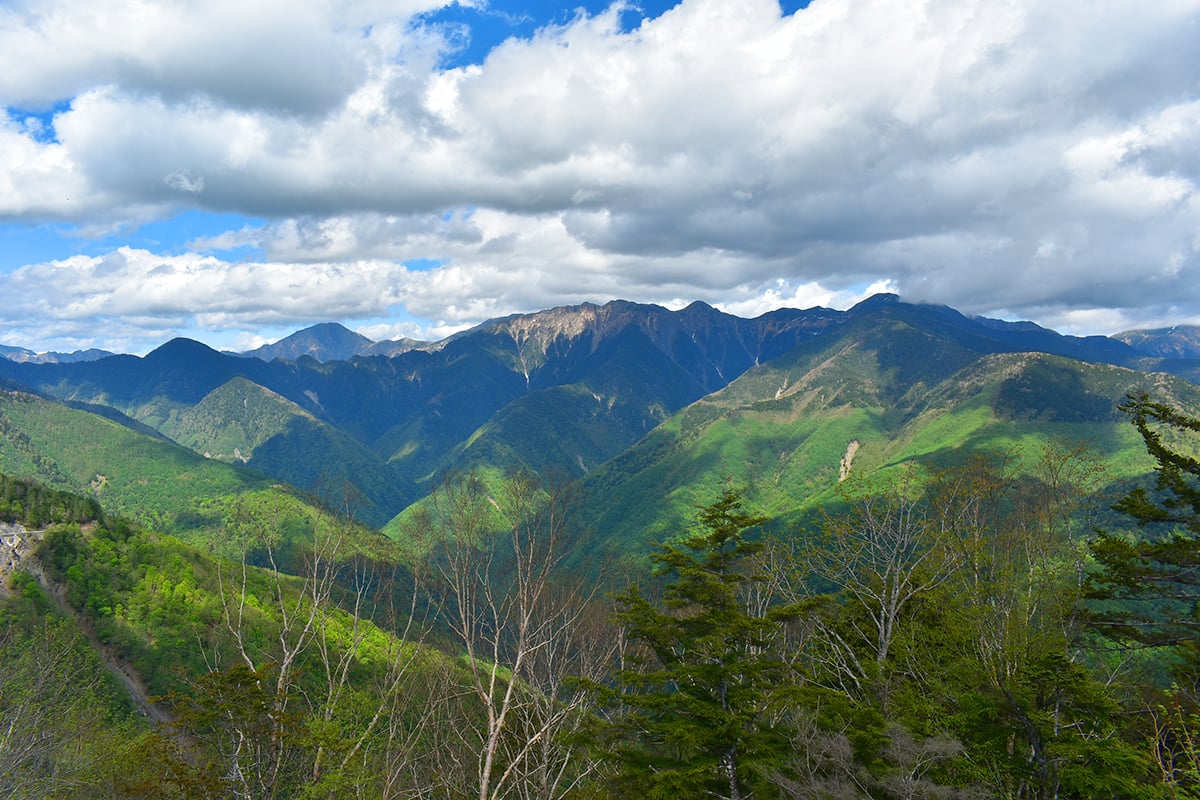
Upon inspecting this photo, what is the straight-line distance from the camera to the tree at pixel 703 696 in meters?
22.4

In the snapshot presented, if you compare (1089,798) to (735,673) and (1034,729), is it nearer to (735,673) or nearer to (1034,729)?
(1034,729)

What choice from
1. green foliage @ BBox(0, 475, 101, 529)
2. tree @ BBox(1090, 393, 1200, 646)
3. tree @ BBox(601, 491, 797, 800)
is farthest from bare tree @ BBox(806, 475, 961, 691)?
green foliage @ BBox(0, 475, 101, 529)

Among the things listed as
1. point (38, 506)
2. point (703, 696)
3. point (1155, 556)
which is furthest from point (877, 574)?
point (38, 506)

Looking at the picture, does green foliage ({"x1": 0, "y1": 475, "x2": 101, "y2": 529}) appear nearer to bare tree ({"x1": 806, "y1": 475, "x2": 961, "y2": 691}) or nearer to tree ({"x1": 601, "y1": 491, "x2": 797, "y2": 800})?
tree ({"x1": 601, "y1": 491, "x2": 797, "y2": 800})

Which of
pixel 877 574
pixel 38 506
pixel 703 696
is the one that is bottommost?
pixel 38 506

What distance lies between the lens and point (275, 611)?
102750 millimetres

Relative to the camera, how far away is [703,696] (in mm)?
24484

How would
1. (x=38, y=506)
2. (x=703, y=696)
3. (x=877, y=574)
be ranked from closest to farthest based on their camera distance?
(x=703, y=696) < (x=877, y=574) < (x=38, y=506)

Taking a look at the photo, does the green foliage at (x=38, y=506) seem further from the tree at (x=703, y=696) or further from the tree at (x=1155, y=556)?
the tree at (x=1155, y=556)

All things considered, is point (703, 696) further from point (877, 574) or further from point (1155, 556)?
point (1155, 556)

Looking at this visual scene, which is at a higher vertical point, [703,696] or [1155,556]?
[1155,556]

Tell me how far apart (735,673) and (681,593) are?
360 centimetres

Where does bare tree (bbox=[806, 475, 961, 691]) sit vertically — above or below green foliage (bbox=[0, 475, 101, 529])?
above

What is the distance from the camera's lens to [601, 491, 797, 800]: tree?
73.6ft
